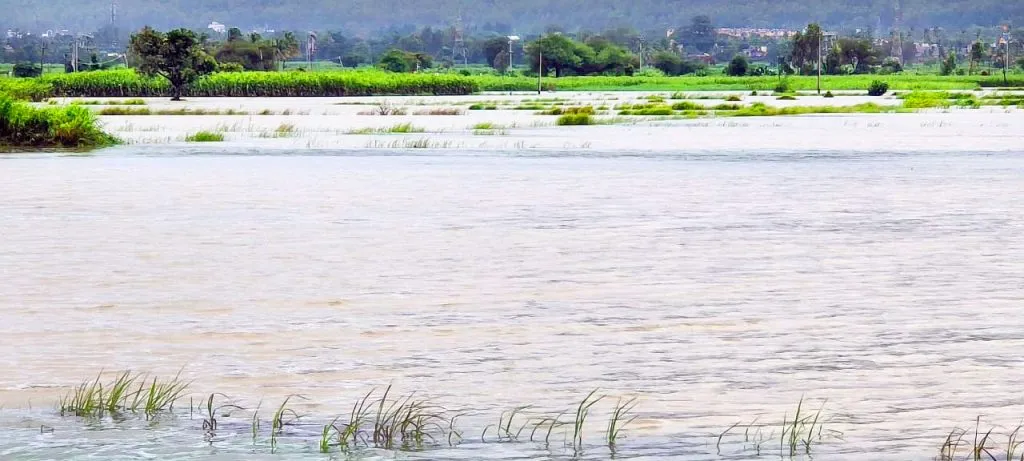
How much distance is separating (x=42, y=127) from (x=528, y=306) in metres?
27.0

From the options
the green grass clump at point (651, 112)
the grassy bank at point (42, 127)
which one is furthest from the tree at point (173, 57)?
the grassy bank at point (42, 127)

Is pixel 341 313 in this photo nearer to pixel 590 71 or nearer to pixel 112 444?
Answer: pixel 112 444

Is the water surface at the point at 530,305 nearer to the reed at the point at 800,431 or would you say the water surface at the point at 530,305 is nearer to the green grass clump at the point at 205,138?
the reed at the point at 800,431

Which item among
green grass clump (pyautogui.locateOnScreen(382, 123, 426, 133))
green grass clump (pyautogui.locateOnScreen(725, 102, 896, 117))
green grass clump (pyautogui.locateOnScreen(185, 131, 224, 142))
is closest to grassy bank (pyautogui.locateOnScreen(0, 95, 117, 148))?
green grass clump (pyautogui.locateOnScreen(185, 131, 224, 142))

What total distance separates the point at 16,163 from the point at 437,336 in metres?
22.7

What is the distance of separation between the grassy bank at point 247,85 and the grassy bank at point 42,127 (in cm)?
6256

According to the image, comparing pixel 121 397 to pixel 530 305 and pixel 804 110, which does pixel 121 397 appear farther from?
pixel 804 110

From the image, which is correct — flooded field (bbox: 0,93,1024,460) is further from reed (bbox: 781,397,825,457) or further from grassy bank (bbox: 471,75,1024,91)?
grassy bank (bbox: 471,75,1024,91)

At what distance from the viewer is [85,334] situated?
11266mm

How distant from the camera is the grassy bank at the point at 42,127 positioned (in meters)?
36.7

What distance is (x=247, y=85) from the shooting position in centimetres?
10494

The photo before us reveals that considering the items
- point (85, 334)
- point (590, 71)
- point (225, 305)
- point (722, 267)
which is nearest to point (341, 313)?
point (225, 305)

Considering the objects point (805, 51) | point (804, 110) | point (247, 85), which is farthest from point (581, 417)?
point (805, 51)

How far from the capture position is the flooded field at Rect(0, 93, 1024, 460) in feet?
27.4
